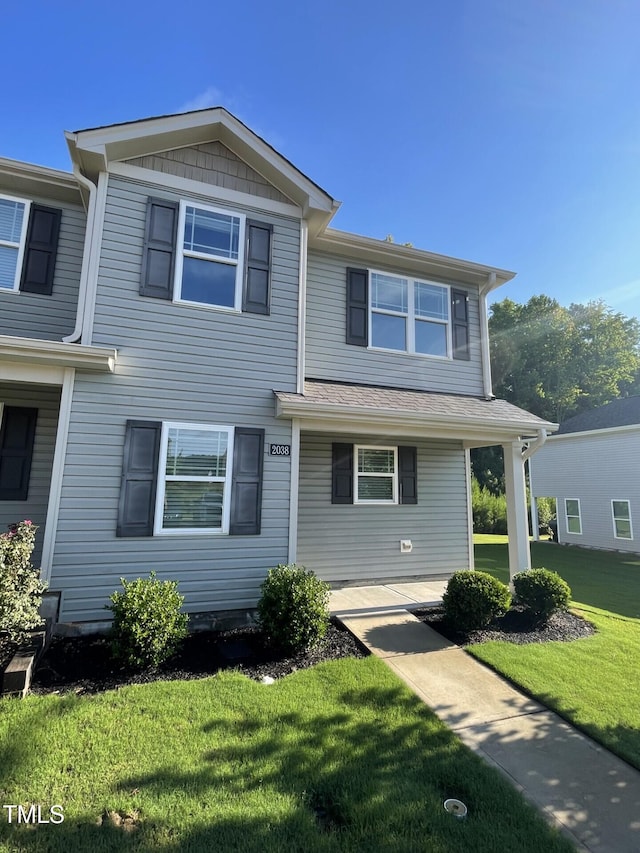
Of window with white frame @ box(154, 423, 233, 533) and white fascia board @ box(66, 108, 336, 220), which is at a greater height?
white fascia board @ box(66, 108, 336, 220)

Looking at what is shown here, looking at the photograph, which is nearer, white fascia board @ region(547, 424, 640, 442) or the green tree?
white fascia board @ region(547, 424, 640, 442)

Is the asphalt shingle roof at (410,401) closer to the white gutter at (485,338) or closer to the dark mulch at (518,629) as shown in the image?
the white gutter at (485,338)

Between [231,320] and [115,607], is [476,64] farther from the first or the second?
[115,607]

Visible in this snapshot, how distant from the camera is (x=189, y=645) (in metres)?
5.21

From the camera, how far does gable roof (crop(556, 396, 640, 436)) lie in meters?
16.5

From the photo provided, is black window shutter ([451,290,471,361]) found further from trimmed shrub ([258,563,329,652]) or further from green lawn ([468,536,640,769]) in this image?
trimmed shrub ([258,563,329,652])

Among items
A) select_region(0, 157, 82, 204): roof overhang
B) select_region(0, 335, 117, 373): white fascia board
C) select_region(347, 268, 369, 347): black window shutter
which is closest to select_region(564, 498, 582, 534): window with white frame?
select_region(347, 268, 369, 347): black window shutter

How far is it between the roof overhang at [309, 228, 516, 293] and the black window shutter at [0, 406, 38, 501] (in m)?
5.57

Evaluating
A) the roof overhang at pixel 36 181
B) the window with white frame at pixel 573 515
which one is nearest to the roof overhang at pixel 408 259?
the roof overhang at pixel 36 181

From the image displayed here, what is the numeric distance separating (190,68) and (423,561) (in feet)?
34.2

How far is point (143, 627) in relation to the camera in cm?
439

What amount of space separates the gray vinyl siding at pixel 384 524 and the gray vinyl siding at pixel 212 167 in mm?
4245

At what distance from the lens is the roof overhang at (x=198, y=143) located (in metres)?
5.78

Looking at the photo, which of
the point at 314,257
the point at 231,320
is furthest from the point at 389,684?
the point at 314,257
